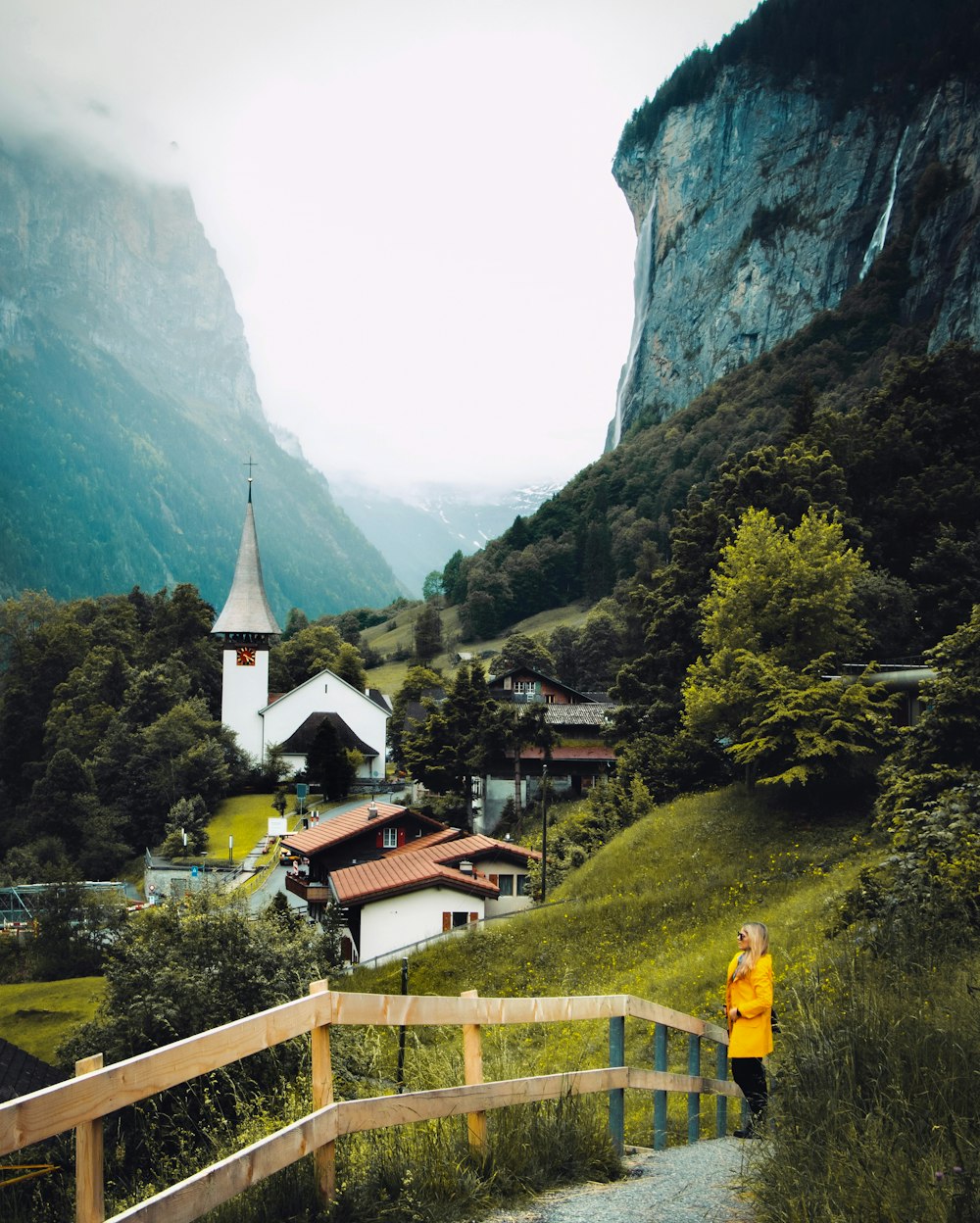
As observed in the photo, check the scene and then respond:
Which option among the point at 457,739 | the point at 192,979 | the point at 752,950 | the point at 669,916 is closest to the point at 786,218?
the point at 457,739

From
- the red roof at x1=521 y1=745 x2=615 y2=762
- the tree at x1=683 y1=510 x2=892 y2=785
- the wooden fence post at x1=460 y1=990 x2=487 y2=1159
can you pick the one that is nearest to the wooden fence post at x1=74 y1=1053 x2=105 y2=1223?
the wooden fence post at x1=460 y1=990 x2=487 y2=1159

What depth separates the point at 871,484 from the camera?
45844 mm

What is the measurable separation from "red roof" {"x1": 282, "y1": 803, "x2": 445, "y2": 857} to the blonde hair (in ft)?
115

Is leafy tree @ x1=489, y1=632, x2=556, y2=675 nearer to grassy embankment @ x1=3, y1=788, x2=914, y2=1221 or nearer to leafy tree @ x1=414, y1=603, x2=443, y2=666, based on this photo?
leafy tree @ x1=414, y1=603, x2=443, y2=666

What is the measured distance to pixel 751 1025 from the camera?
6742 mm

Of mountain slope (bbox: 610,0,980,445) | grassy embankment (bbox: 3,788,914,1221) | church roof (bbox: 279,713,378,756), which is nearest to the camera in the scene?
grassy embankment (bbox: 3,788,914,1221)

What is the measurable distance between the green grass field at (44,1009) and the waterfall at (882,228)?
13478 centimetres

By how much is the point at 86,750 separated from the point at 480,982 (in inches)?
2350

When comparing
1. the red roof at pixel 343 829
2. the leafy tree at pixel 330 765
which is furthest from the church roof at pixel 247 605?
the red roof at pixel 343 829

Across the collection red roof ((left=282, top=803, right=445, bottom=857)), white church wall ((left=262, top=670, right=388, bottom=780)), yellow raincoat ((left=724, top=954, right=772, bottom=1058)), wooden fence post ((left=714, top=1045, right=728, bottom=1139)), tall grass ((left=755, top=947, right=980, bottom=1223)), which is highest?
white church wall ((left=262, top=670, right=388, bottom=780))

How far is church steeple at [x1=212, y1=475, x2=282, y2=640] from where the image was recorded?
82188mm

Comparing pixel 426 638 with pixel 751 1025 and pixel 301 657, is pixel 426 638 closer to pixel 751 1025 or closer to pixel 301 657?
pixel 301 657

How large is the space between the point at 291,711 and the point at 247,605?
11435 mm

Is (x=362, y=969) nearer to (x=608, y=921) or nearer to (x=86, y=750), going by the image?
(x=608, y=921)
